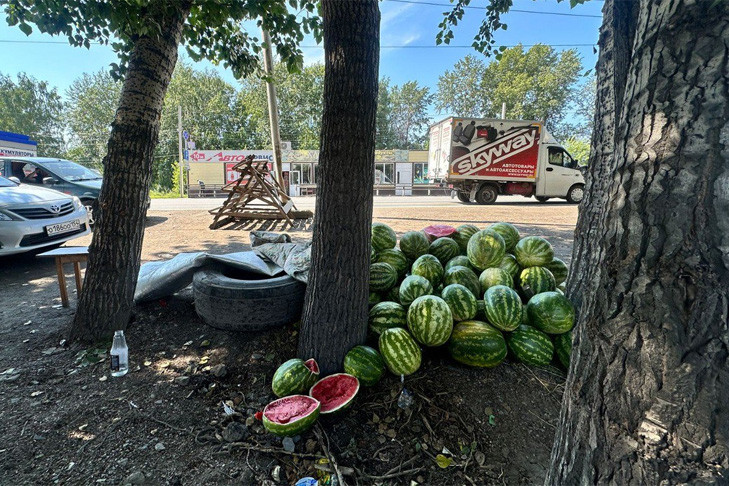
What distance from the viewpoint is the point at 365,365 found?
256 cm

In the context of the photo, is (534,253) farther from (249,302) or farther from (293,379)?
(249,302)

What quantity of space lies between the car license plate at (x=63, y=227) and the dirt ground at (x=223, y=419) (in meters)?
3.55

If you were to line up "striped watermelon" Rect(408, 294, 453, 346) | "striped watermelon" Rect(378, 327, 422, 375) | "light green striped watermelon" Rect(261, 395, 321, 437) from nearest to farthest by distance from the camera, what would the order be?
"light green striped watermelon" Rect(261, 395, 321, 437), "striped watermelon" Rect(378, 327, 422, 375), "striped watermelon" Rect(408, 294, 453, 346)

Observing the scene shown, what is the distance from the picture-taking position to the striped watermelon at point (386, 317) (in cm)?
286

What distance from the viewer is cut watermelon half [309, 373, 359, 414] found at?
7.63 ft

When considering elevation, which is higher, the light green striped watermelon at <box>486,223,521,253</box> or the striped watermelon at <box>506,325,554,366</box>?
the light green striped watermelon at <box>486,223,521,253</box>

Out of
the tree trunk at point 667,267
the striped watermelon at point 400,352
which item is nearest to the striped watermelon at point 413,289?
the striped watermelon at point 400,352

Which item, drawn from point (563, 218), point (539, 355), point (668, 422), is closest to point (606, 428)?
point (668, 422)

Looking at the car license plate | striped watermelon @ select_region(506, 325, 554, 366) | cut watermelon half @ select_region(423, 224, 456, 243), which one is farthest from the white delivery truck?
striped watermelon @ select_region(506, 325, 554, 366)

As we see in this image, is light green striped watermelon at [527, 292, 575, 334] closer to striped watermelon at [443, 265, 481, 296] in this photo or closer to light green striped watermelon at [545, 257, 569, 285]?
striped watermelon at [443, 265, 481, 296]

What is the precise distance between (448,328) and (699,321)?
70.0 inches

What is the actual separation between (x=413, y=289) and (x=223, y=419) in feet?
5.48

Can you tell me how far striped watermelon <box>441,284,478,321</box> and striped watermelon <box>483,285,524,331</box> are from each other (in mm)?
125

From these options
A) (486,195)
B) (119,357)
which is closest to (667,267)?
(119,357)
